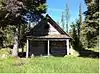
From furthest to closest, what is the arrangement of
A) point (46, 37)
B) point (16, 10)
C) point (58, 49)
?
point (58, 49)
point (46, 37)
point (16, 10)

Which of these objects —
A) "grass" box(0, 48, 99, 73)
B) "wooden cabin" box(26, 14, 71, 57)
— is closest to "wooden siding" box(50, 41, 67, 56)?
"wooden cabin" box(26, 14, 71, 57)

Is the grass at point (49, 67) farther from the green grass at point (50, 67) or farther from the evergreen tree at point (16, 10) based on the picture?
the evergreen tree at point (16, 10)

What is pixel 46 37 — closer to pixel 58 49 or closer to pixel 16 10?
pixel 58 49

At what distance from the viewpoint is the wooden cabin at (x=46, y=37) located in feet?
131

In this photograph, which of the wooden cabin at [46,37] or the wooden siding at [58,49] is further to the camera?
the wooden siding at [58,49]

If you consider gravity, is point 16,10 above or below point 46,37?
above

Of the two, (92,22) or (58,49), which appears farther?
(58,49)

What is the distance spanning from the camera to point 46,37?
3981cm

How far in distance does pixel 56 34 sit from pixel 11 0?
1099cm

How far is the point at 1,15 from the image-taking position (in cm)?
3588

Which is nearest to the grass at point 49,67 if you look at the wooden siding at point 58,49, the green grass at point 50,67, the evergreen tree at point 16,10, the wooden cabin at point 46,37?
the green grass at point 50,67

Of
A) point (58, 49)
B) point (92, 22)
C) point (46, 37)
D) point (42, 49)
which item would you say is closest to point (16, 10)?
point (46, 37)

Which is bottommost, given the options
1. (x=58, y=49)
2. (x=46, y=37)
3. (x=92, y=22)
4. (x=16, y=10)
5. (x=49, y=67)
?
(x=58, y=49)

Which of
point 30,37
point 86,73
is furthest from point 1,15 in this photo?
point 86,73
